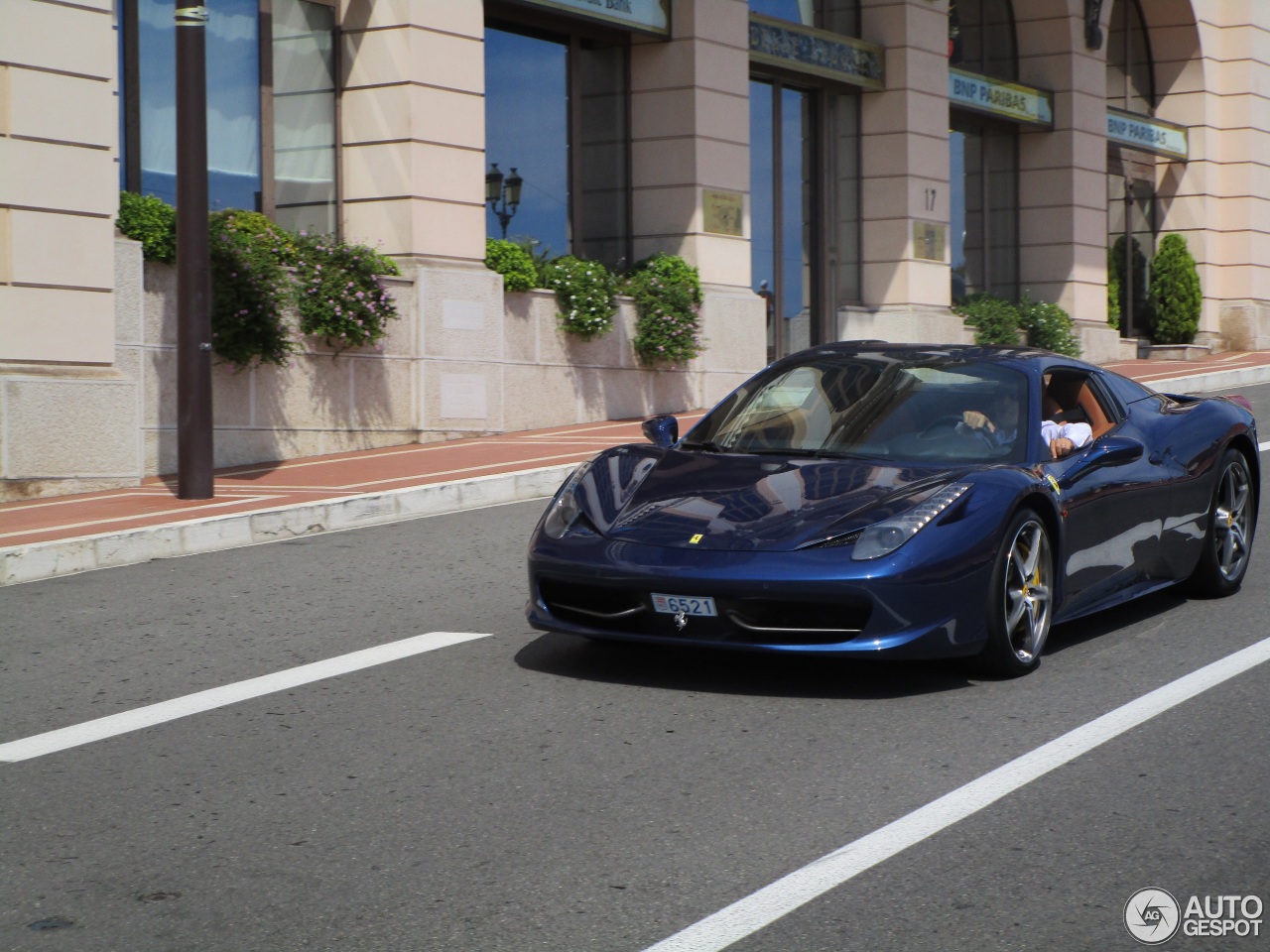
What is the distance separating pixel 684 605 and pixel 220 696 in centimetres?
167

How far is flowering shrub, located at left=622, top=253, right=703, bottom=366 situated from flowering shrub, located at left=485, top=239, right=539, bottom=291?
177 centimetres

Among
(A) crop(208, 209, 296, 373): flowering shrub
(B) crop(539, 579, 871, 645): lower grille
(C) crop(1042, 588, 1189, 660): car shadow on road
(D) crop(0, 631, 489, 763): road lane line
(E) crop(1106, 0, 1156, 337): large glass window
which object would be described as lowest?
(D) crop(0, 631, 489, 763): road lane line

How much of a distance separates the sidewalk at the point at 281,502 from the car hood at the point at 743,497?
166 inches

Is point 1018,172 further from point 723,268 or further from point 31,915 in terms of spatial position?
point 31,915

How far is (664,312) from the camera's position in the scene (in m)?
19.0

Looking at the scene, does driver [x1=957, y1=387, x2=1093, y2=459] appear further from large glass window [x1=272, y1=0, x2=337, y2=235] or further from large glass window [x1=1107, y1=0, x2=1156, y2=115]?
large glass window [x1=1107, y1=0, x2=1156, y2=115]

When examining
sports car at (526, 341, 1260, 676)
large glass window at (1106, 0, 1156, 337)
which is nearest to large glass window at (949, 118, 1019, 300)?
large glass window at (1106, 0, 1156, 337)

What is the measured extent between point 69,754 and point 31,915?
4.94ft

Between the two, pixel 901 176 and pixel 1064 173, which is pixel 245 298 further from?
pixel 1064 173

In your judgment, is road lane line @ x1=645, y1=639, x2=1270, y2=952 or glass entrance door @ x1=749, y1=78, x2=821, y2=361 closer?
road lane line @ x1=645, y1=639, x2=1270, y2=952

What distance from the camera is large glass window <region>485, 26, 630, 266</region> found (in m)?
19.4

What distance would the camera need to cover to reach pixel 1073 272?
2831cm

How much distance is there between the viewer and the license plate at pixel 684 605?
5672 millimetres

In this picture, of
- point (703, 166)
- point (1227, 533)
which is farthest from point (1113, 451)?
point (703, 166)
